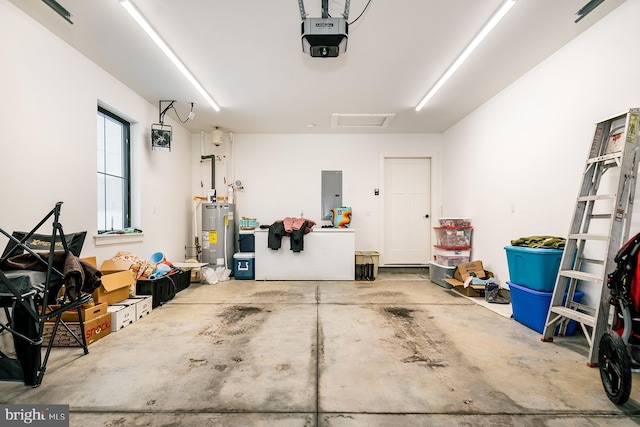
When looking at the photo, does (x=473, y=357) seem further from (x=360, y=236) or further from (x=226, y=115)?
(x=226, y=115)

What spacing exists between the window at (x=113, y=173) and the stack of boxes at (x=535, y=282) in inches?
198

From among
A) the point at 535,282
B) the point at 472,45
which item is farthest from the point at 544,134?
the point at 535,282

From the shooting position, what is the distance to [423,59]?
3.48 metres

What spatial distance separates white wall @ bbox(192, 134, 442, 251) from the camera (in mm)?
6434

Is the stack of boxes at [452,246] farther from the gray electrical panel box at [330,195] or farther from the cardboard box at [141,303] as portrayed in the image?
the cardboard box at [141,303]

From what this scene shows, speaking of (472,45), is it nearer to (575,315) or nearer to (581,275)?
(581,275)

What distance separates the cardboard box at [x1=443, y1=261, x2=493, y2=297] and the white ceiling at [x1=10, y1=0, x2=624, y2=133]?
8.53ft

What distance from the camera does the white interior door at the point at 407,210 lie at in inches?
255

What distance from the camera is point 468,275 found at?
4602 mm

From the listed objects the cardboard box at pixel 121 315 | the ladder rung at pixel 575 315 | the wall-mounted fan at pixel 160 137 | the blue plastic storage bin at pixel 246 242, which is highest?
the wall-mounted fan at pixel 160 137

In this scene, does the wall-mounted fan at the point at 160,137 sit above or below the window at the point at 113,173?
above

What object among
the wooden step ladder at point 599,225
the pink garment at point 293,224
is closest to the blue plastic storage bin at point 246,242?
the pink garment at point 293,224

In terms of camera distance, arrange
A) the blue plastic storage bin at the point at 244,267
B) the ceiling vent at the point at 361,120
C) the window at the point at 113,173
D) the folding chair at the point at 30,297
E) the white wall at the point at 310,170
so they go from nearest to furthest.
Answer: the folding chair at the point at 30,297
the window at the point at 113,173
the ceiling vent at the point at 361,120
the blue plastic storage bin at the point at 244,267
the white wall at the point at 310,170

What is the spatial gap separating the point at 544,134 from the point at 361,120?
2.97m
